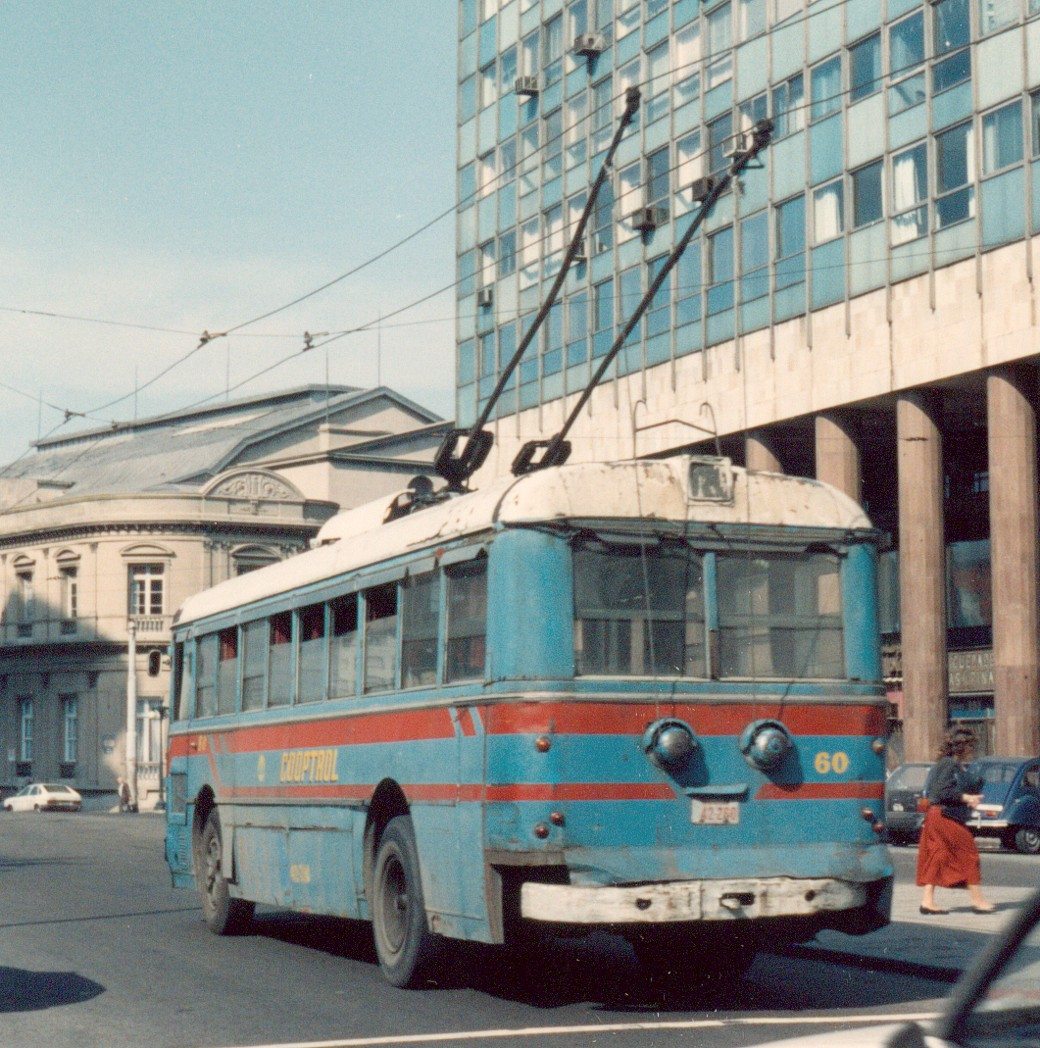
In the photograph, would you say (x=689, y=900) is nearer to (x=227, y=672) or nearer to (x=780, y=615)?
(x=780, y=615)

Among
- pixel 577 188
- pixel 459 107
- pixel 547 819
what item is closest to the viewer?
pixel 547 819

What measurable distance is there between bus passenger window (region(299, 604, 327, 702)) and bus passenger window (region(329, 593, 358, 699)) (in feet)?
0.70

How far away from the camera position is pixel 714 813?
37.0 ft

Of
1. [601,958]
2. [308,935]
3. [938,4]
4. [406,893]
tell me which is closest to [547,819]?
[406,893]

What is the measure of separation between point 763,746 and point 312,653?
4206mm

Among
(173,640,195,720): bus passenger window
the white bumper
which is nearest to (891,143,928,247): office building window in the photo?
(173,640,195,720): bus passenger window

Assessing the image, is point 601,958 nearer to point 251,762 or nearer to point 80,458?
point 251,762

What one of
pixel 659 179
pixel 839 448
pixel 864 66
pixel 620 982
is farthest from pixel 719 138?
pixel 620 982

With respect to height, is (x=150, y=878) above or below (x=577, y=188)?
below

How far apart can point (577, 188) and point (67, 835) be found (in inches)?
757

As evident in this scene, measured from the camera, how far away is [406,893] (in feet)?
40.9

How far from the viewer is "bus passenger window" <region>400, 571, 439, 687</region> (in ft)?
40.5

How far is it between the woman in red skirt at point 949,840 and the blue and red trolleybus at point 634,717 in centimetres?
517

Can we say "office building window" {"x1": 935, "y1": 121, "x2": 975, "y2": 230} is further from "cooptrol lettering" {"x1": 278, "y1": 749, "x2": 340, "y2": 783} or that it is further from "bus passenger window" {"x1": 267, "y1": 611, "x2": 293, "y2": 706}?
"cooptrol lettering" {"x1": 278, "y1": 749, "x2": 340, "y2": 783}
